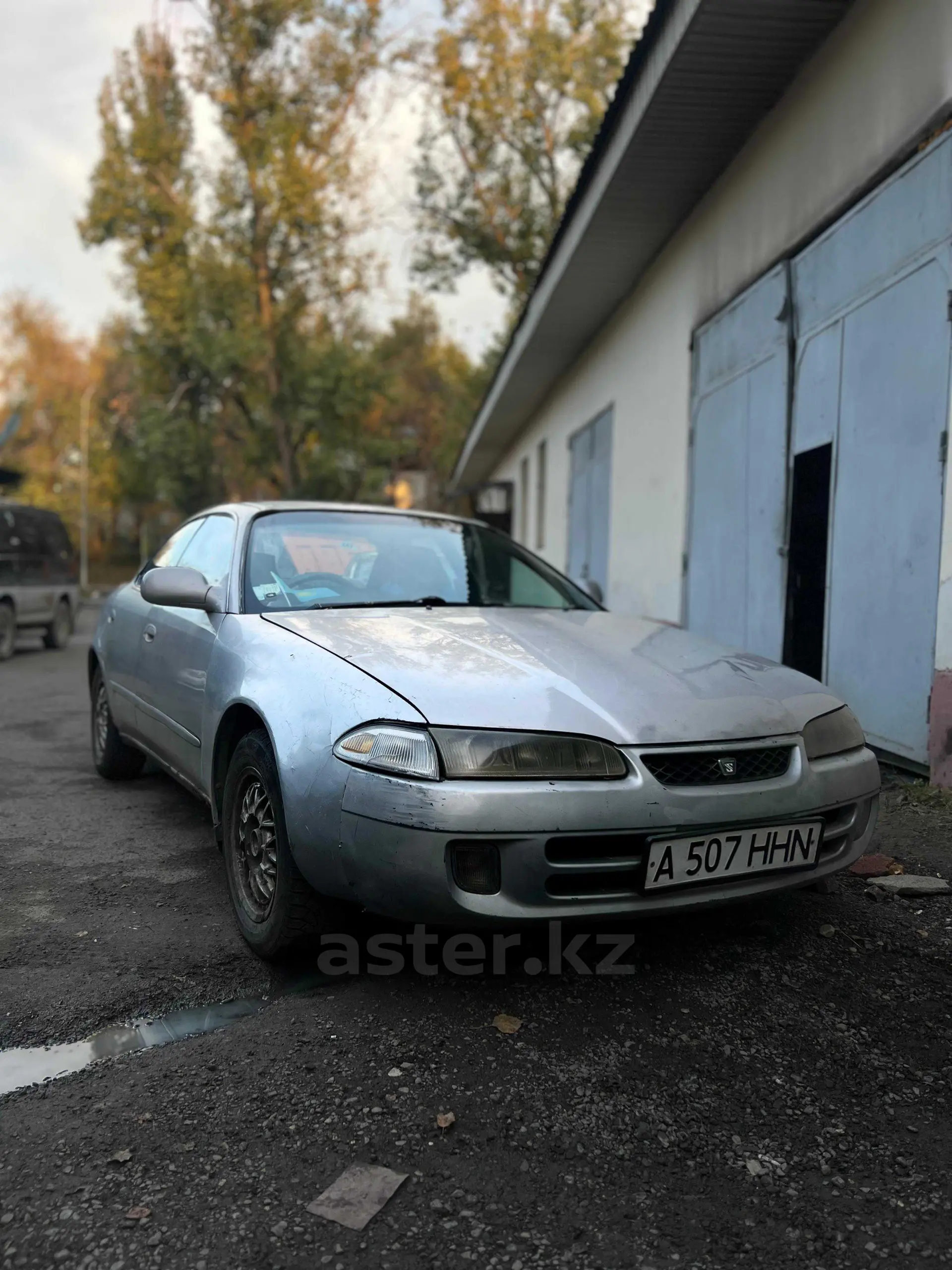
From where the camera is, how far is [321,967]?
2.87 meters

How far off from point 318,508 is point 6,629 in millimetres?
9295

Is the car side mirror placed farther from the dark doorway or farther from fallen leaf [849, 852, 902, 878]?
the dark doorway

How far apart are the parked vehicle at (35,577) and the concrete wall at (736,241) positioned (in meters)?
6.96

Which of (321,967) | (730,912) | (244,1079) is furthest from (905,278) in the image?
(244,1079)

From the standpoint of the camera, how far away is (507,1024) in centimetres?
253

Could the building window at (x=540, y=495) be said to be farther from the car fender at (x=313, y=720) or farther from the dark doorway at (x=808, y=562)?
the car fender at (x=313, y=720)

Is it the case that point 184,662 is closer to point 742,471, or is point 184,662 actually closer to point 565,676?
point 565,676

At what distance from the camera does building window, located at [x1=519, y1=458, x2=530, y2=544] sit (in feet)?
65.5

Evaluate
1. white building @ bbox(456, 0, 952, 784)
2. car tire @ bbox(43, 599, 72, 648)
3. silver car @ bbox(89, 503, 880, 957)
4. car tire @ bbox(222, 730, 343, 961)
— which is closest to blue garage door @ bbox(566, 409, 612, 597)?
white building @ bbox(456, 0, 952, 784)

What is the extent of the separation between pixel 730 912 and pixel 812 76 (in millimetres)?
5238

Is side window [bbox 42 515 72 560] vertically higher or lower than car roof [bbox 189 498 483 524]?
lower

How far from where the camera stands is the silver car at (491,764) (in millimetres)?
2434

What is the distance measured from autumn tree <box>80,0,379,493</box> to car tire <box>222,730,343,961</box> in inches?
1045

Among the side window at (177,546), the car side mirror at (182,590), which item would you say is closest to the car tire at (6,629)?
the side window at (177,546)
